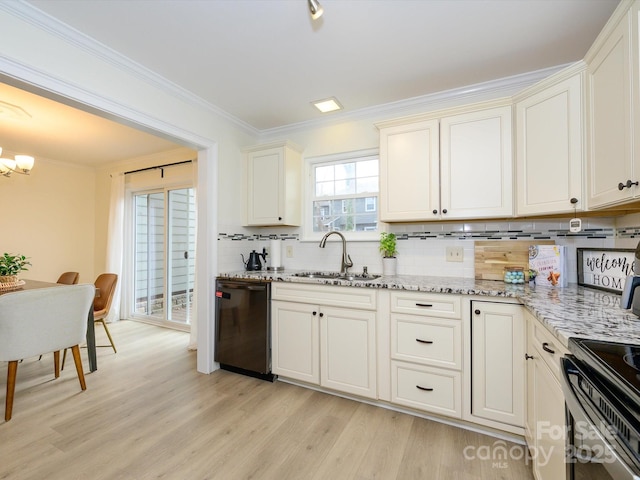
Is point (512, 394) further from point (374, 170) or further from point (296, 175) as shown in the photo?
point (296, 175)

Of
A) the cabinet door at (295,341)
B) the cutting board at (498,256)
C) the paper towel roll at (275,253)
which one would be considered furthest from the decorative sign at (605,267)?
the paper towel roll at (275,253)

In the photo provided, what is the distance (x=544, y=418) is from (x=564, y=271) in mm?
1154

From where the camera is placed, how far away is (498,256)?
2.27 m

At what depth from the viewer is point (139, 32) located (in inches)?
71.5

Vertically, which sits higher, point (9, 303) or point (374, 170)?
point (374, 170)

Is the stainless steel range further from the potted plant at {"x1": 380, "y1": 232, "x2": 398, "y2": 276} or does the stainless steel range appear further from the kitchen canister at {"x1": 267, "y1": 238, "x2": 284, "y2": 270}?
the kitchen canister at {"x1": 267, "y1": 238, "x2": 284, "y2": 270}

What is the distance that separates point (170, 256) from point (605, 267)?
4.60 meters

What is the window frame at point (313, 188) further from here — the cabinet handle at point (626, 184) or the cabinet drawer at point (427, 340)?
the cabinet handle at point (626, 184)

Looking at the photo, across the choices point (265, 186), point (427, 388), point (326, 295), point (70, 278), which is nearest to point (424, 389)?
point (427, 388)

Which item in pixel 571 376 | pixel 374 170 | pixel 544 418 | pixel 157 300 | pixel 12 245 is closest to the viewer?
pixel 571 376

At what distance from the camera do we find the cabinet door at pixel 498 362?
1700 mm

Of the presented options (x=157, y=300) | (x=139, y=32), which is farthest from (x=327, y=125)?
(x=157, y=300)

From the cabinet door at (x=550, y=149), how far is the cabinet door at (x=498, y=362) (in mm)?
710

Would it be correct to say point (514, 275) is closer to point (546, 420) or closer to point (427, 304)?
point (427, 304)
